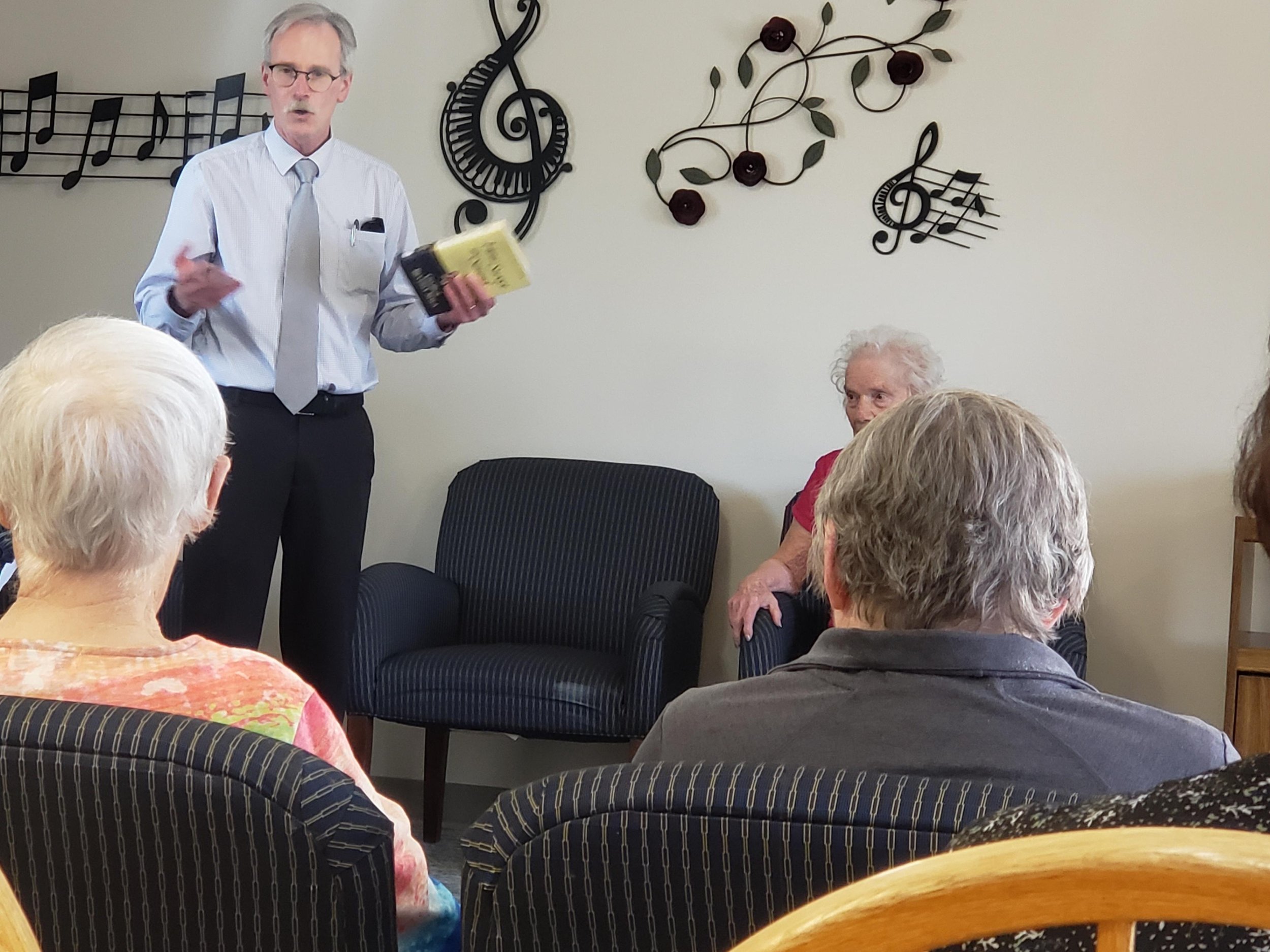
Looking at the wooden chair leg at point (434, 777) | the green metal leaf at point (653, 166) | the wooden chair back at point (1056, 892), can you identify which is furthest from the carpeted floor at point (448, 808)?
the wooden chair back at point (1056, 892)

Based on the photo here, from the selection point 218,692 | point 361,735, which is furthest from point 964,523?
point 361,735

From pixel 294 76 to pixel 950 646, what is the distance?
213 cm

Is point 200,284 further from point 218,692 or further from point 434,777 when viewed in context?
point 218,692

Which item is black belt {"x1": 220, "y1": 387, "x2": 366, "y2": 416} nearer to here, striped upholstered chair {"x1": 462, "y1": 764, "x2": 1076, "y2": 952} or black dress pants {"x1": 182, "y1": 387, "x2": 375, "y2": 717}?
black dress pants {"x1": 182, "y1": 387, "x2": 375, "y2": 717}

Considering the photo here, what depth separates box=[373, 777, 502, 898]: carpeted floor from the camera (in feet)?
10.7

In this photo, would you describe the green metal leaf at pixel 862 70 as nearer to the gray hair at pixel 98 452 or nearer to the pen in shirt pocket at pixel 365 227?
the pen in shirt pocket at pixel 365 227

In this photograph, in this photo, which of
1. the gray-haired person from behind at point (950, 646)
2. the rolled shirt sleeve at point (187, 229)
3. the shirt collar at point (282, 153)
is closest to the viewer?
the gray-haired person from behind at point (950, 646)

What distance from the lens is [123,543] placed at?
1345mm

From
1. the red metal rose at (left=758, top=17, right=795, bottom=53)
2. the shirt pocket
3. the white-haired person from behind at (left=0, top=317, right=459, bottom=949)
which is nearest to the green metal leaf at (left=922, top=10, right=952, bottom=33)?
the red metal rose at (left=758, top=17, right=795, bottom=53)

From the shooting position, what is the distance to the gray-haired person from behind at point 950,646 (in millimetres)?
1136

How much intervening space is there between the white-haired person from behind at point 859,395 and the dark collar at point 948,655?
6.08 feet

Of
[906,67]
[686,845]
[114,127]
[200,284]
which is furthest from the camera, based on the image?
[114,127]

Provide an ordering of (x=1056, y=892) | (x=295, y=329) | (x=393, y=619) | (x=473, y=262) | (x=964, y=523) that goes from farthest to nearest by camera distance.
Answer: (x=393, y=619)
(x=295, y=329)
(x=473, y=262)
(x=964, y=523)
(x=1056, y=892)

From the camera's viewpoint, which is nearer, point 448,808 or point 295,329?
point 295,329
